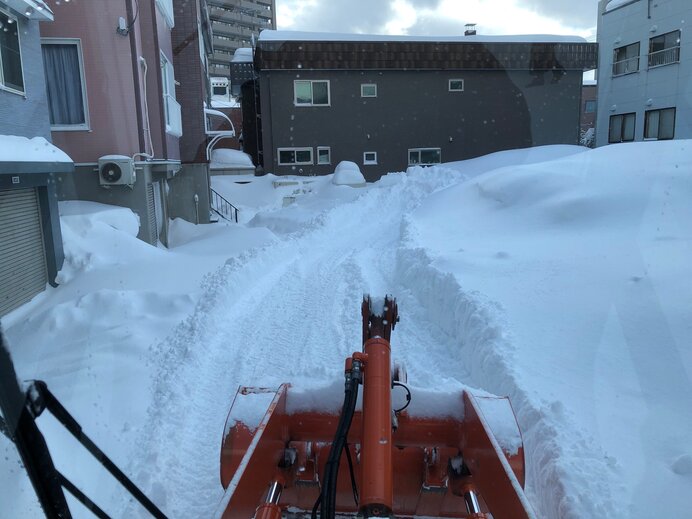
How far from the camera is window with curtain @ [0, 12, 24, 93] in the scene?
23.6ft

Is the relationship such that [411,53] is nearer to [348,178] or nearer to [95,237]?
[348,178]

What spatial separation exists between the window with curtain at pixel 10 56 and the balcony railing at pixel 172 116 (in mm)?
5117

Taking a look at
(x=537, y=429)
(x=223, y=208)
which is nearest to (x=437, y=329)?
(x=537, y=429)

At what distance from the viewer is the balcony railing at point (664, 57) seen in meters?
21.3

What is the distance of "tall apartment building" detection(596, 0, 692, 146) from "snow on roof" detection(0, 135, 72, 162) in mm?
21570

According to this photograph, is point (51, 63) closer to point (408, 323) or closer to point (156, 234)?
point (156, 234)

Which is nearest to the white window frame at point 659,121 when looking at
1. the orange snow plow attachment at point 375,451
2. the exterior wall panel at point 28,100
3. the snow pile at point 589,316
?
the snow pile at point 589,316

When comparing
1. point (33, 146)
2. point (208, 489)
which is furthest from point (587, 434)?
point (33, 146)

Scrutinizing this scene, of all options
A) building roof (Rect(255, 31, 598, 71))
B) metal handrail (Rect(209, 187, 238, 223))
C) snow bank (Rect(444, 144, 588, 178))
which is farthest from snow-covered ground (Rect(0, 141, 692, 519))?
building roof (Rect(255, 31, 598, 71))

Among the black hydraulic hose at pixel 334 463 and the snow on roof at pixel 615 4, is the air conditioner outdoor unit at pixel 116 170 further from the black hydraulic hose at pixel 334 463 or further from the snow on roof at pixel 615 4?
the snow on roof at pixel 615 4

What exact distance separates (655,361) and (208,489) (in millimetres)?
3273

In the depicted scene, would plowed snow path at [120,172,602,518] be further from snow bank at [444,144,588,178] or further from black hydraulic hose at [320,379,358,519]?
snow bank at [444,144,588,178]

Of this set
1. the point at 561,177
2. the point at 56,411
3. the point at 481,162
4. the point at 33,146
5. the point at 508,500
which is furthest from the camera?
the point at 481,162

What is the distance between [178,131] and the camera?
1468 centimetres
